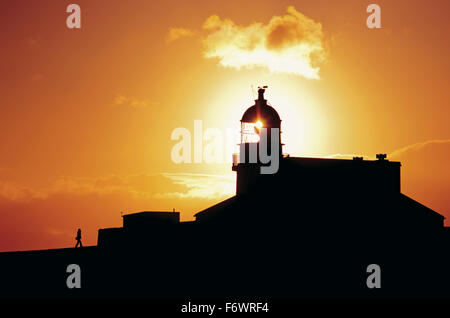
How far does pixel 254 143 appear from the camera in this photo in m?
43.0

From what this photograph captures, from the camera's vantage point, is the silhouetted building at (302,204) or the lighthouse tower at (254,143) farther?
the lighthouse tower at (254,143)

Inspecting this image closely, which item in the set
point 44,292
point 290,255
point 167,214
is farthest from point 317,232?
point 44,292

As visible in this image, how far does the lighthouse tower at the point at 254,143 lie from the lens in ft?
140

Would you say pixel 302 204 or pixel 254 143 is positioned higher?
pixel 254 143

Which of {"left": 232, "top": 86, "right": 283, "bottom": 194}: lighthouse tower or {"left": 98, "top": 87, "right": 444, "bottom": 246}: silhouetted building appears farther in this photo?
{"left": 232, "top": 86, "right": 283, "bottom": 194}: lighthouse tower

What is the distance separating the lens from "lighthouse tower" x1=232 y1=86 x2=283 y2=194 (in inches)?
1677

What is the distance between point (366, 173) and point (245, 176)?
942 cm

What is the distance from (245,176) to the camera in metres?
43.3

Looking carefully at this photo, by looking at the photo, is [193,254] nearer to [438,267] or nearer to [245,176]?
[245,176]

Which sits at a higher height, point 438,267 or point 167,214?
point 167,214
